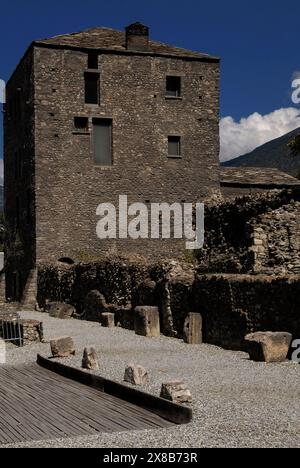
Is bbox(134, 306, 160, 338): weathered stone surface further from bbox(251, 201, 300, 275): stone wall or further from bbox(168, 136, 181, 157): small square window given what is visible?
bbox(168, 136, 181, 157): small square window

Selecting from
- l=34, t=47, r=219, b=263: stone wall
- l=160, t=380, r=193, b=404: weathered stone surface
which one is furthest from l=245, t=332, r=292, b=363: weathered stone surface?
l=34, t=47, r=219, b=263: stone wall

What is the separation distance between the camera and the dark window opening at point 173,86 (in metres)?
35.6

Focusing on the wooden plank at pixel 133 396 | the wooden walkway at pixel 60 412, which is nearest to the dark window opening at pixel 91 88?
the wooden plank at pixel 133 396

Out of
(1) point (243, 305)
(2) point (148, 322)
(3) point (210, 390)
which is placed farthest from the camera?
(2) point (148, 322)

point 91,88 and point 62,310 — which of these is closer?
point 62,310

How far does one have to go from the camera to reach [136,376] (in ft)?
36.8

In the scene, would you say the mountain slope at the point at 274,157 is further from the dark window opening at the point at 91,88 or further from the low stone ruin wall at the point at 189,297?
the low stone ruin wall at the point at 189,297

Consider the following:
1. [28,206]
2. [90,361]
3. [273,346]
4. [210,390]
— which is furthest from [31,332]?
[28,206]

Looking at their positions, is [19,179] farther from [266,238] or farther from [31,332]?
[31,332]

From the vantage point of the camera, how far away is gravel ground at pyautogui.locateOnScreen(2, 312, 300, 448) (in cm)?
772

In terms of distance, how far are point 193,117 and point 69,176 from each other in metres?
7.21

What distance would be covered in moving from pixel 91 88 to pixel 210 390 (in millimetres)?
25963

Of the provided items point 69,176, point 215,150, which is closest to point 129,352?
point 69,176

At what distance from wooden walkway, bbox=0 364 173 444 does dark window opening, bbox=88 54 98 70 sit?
24.5 m
